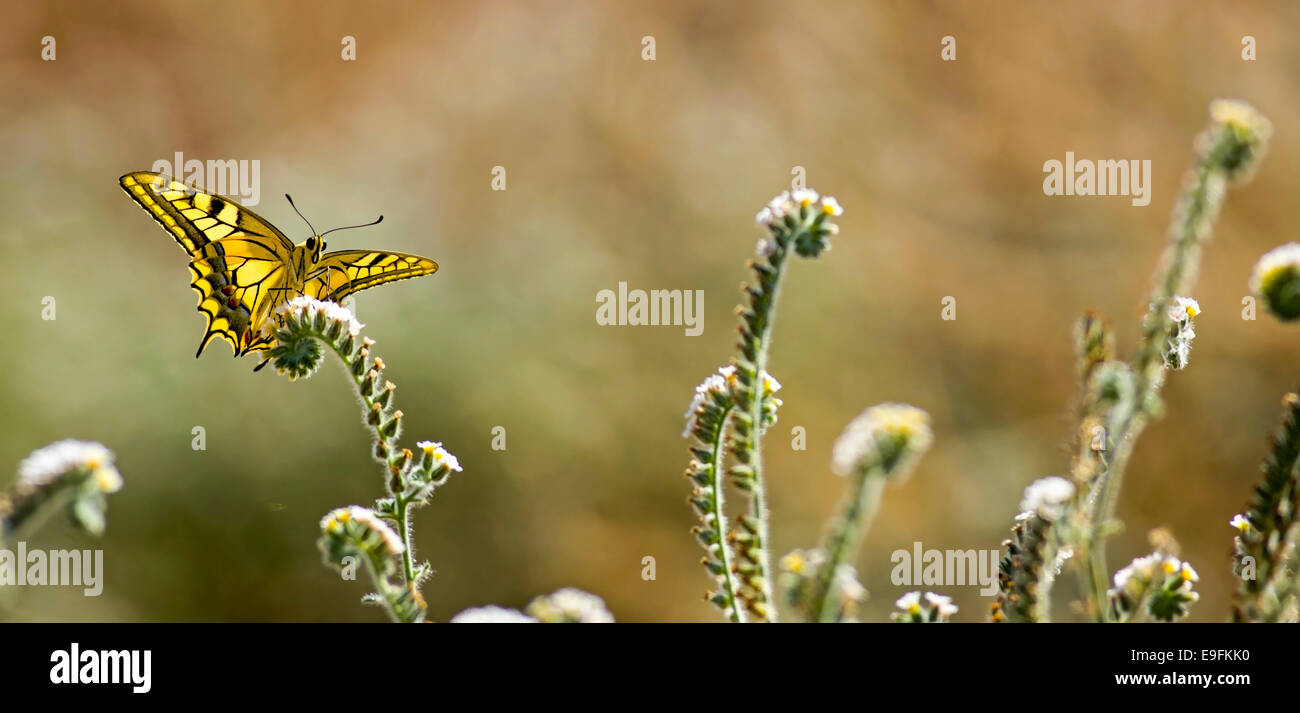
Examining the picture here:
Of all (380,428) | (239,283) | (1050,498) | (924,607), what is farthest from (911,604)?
(239,283)

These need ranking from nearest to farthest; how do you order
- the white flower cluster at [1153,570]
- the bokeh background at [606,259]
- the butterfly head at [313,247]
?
the white flower cluster at [1153,570], the butterfly head at [313,247], the bokeh background at [606,259]

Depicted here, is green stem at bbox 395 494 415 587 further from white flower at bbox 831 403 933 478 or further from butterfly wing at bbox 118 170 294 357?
butterfly wing at bbox 118 170 294 357

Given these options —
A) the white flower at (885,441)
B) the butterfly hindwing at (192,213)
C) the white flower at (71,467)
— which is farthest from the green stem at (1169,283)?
the butterfly hindwing at (192,213)

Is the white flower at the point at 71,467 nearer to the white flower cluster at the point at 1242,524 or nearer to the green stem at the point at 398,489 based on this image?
the green stem at the point at 398,489

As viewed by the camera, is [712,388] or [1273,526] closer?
[1273,526]

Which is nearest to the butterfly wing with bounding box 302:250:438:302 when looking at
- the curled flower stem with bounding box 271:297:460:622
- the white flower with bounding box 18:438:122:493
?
the curled flower stem with bounding box 271:297:460:622

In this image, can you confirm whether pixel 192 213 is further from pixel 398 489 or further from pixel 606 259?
pixel 606 259

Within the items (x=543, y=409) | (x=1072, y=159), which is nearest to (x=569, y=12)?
(x=543, y=409)
